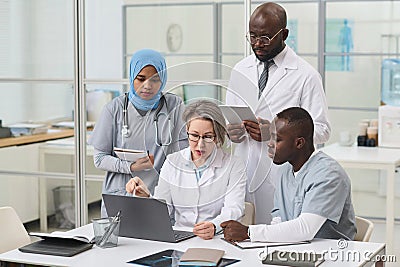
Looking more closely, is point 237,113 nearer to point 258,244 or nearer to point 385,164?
point 258,244

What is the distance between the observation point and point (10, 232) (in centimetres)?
303

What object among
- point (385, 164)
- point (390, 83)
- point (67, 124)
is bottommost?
point (385, 164)

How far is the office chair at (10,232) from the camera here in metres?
2.99

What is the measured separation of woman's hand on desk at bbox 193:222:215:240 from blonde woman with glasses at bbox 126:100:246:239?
0.07 m

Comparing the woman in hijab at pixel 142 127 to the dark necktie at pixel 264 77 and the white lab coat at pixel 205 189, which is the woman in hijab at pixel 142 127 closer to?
the white lab coat at pixel 205 189

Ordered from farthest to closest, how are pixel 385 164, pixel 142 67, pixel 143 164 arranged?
pixel 385 164, pixel 142 67, pixel 143 164

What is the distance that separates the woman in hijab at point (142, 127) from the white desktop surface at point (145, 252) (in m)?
0.34

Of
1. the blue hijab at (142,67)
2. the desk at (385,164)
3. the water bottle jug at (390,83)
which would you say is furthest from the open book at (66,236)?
the water bottle jug at (390,83)

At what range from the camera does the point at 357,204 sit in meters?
5.51

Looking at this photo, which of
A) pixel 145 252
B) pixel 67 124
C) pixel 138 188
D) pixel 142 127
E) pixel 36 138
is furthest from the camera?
pixel 36 138

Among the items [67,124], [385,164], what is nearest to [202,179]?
[385,164]

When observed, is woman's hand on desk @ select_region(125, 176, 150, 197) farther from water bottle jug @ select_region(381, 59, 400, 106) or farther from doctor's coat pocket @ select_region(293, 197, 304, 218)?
water bottle jug @ select_region(381, 59, 400, 106)

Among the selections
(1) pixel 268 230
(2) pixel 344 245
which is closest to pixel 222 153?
(1) pixel 268 230

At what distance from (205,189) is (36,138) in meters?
2.21
